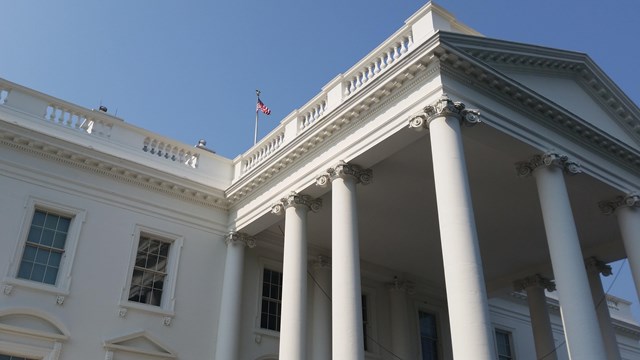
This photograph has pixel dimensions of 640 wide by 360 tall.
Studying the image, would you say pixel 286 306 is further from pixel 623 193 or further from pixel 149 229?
pixel 623 193

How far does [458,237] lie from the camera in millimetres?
9359

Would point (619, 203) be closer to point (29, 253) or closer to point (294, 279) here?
point (294, 279)

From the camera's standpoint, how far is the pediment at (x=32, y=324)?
39.1 ft

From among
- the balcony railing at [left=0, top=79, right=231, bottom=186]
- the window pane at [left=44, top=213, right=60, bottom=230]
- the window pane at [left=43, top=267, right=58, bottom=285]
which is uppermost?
the balcony railing at [left=0, top=79, right=231, bottom=186]

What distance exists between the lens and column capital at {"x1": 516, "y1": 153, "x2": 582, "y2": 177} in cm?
1188

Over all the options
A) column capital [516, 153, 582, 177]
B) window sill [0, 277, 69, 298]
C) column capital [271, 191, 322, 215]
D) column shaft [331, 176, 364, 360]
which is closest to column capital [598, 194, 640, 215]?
column capital [516, 153, 582, 177]

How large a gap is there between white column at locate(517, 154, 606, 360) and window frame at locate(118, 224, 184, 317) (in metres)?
8.85

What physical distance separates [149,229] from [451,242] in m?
8.58

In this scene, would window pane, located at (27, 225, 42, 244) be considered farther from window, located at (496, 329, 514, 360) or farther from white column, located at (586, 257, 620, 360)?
window, located at (496, 329, 514, 360)

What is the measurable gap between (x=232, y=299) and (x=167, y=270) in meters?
1.85

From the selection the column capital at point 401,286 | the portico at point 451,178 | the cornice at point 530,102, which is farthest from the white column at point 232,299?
the cornice at point 530,102

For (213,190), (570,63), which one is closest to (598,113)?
(570,63)

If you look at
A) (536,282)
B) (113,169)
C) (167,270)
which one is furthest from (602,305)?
(113,169)

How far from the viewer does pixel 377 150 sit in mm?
11984
